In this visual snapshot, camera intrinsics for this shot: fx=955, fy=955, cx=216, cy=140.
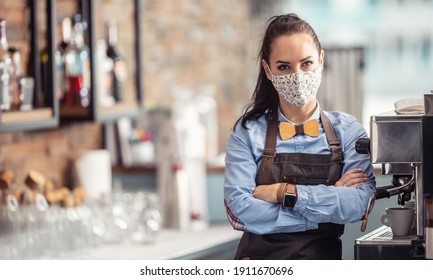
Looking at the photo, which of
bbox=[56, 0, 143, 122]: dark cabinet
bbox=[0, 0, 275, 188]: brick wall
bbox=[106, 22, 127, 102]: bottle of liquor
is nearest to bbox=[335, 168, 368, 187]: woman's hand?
bbox=[0, 0, 275, 188]: brick wall

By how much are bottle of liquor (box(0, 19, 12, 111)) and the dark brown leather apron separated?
1.12m

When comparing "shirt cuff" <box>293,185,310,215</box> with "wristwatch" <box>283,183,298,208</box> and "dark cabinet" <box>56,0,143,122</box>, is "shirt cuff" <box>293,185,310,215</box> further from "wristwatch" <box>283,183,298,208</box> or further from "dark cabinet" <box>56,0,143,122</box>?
"dark cabinet" <box>56,0,143,122</box>

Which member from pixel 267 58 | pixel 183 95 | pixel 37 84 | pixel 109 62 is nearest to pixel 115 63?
pixel 109 62

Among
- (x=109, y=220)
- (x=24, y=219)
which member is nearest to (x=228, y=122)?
(x=109, y=220)

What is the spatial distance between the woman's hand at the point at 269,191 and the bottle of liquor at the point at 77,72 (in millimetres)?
1557

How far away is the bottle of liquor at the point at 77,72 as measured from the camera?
313 centimetres

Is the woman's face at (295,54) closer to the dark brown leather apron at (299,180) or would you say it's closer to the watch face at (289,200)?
the dark brown leather apron at (299,180)

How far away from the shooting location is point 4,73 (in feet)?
8.64

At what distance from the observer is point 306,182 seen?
1654 millimetres

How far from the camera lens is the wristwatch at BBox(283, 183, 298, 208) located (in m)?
1.64

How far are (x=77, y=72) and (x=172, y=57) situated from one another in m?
1.34

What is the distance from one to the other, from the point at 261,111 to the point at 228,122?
3367 mm
